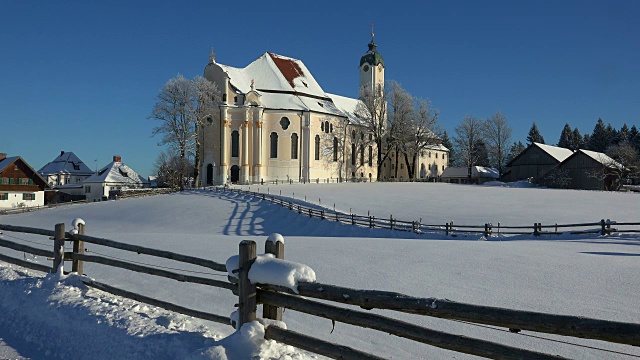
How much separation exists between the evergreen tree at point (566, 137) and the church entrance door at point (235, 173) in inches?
3543

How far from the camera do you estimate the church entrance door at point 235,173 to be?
188 feet

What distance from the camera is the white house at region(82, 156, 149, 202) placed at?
6456 centimetres

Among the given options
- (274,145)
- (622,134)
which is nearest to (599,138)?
(622,134)

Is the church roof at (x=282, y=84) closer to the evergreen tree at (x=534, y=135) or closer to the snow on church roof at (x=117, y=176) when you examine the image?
the snow on church roof at (x=117, y=176)

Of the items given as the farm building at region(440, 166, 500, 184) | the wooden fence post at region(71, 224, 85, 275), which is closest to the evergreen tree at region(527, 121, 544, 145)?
the farm building at region(440, 166, 500, 184)

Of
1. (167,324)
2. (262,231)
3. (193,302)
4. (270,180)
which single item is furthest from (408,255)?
(270,180)

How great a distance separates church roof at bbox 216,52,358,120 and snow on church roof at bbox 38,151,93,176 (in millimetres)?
42245

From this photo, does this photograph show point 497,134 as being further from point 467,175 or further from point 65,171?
point 65,171

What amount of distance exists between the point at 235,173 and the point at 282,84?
47.0ft

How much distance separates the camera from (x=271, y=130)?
2313 inches

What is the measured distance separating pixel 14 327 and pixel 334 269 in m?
6.98

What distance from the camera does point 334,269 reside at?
38.4ft

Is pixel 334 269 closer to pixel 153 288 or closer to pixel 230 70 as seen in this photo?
pixel 153 288

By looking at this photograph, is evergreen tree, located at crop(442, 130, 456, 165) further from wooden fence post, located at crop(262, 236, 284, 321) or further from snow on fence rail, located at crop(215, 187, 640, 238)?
wooden fence post, located at crop(262, 236, 284, 321)
